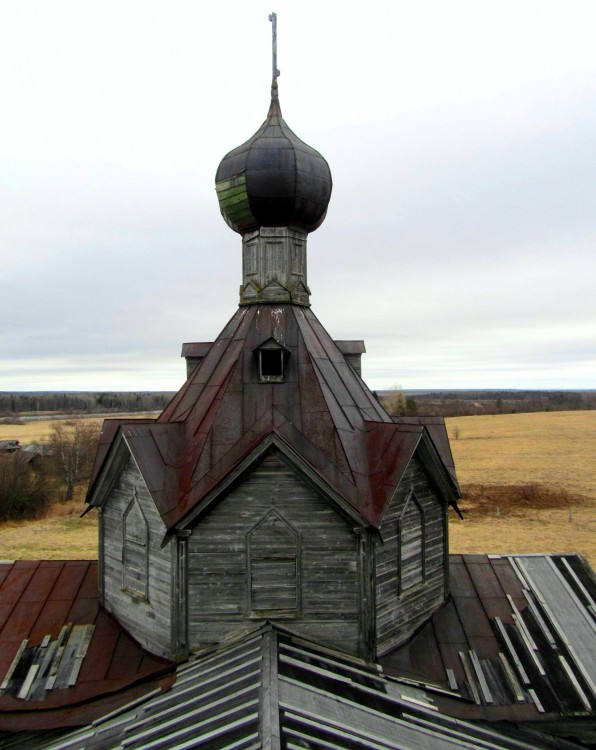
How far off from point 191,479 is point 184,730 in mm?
3765

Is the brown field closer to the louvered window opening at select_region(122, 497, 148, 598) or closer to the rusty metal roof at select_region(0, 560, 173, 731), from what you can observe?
the rusty metal roof at select_region(0, 560, 173, 731)

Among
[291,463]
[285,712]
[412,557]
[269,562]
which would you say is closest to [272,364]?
[291,463]

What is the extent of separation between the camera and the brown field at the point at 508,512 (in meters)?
31.4

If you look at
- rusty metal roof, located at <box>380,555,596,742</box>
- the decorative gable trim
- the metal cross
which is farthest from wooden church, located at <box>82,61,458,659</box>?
the metal cross

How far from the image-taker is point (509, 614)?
10406mm

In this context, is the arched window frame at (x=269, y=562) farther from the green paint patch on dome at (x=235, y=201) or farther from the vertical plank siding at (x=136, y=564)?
the green paint patch on dome at (x=235, y=201)

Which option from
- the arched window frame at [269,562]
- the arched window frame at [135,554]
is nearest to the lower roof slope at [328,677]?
the arched window frame at [269,562]

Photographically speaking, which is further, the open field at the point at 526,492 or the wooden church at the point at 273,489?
the open field at the point at 526,492

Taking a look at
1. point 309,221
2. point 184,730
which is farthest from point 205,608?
point 309,221

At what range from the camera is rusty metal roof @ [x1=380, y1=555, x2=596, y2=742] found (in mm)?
8695

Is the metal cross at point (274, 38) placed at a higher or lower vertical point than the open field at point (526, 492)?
higher

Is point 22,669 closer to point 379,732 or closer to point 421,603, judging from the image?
point 379,732

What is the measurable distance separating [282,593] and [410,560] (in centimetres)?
247

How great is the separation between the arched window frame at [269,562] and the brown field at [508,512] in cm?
2321
